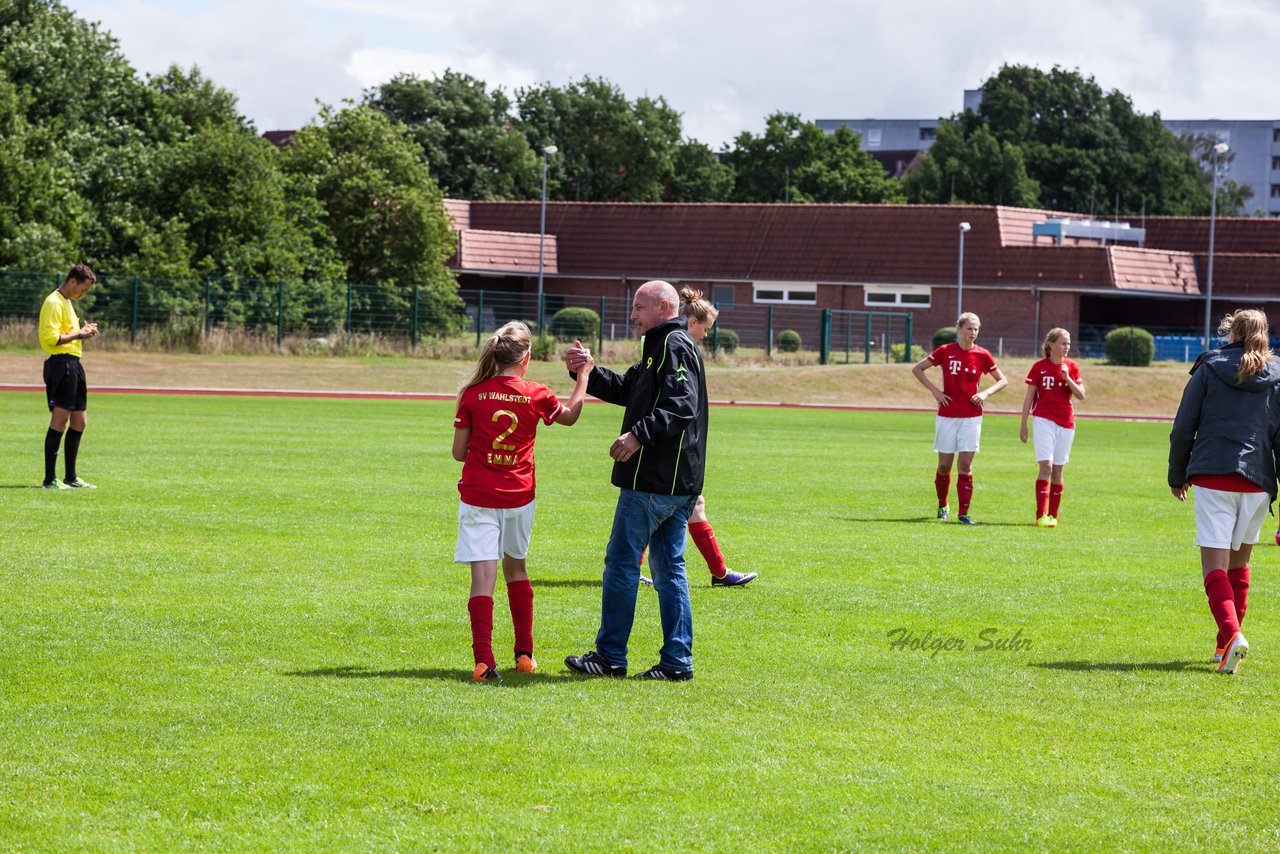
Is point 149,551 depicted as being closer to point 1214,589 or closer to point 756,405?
point 1214,589

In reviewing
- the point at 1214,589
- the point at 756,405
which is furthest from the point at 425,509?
the point at 756,405

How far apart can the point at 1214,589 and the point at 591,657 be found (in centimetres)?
344

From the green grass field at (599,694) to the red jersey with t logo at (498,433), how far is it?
0.93 m

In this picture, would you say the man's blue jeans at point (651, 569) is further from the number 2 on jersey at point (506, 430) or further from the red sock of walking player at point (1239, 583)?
the red sock of walking player at point (1239, 583)

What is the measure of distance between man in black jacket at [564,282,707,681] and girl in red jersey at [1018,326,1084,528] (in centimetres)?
790

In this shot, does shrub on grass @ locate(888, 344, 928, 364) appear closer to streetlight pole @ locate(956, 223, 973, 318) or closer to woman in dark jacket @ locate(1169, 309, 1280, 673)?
streetlight pole @ locate(956, 223, 973, 318)

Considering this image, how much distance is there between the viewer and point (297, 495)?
14789 millimetres

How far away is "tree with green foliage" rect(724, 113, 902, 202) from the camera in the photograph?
89.4 meters

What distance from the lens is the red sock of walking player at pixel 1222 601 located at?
26.0 feet

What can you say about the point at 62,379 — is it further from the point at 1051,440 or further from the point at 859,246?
the point at 859,246

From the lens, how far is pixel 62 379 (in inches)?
571

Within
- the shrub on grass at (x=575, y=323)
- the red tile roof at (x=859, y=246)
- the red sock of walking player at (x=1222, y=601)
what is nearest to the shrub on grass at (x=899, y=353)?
the red tile roof at (x=859, y=246)

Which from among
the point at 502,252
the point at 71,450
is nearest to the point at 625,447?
the point at 71,450

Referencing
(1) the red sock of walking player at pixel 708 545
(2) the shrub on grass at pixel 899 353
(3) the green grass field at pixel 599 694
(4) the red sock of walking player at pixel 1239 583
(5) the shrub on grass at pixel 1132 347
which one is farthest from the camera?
(2) the shrub on grass at pixel 899 353
